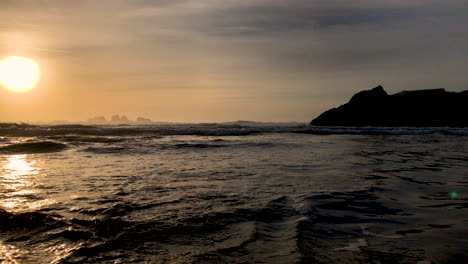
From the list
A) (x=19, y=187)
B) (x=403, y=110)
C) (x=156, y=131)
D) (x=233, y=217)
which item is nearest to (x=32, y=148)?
(x=19, y=187)

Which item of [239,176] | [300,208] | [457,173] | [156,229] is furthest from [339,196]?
[457,173]


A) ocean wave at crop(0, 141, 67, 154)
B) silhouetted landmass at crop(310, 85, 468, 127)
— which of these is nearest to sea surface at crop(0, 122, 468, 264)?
ocean wave at crop(0, 141, 67, 154)

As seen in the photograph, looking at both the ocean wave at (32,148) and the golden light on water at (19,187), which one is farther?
the ocean wave at (32,148)

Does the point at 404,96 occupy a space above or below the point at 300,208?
above

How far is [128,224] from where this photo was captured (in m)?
4.51

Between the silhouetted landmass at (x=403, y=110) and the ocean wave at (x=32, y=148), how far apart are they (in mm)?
72214

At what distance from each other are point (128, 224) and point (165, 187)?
108 inches

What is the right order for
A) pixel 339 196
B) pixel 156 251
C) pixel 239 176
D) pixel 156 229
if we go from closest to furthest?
pixel 156 251 → pixel 156 229 → pixel 339 196 → pixel 239 176

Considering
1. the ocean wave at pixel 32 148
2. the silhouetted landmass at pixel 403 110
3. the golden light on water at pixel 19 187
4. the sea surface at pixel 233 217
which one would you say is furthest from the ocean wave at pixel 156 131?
the silhouetted landmass at pixel 403 110

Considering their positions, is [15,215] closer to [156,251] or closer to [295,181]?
[156,251]

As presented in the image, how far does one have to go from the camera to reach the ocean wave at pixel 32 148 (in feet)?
52.4

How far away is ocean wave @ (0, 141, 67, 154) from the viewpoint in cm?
1597

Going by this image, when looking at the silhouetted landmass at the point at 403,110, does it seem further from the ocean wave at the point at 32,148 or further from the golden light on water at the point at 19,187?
the golden light on water at the point at 19,187

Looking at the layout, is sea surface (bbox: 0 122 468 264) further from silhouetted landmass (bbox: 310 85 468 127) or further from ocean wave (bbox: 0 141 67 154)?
silhouetted landmass (bbox: 310 85 468 127)
